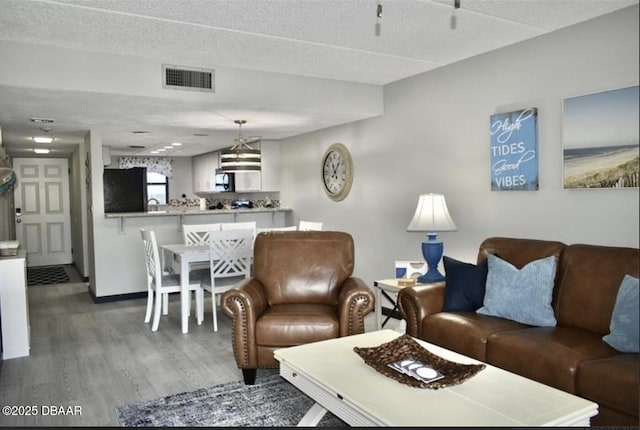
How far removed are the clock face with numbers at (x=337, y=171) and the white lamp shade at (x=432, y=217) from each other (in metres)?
1.77

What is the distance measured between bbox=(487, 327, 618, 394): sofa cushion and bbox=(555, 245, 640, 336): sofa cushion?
0.27 feet

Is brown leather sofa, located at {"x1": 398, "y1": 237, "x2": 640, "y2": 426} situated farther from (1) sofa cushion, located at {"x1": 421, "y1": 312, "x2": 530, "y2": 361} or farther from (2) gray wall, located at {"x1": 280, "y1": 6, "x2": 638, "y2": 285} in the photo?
(2) gray wall, located at {"x1": 280, "y1": 6, "x2": 638, "y2": 285}

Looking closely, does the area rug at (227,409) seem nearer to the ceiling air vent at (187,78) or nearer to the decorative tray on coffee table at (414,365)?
the decorative tray on coffee table at (414,365)

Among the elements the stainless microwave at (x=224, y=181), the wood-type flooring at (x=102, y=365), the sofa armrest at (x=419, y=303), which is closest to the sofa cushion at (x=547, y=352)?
the sofa armrest at (x=419, y=303)

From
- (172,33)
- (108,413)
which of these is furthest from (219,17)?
(108,413)

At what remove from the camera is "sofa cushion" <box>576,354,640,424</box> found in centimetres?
210

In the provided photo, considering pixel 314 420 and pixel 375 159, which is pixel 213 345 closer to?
pixel 314 420

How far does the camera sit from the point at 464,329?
9.62 feet

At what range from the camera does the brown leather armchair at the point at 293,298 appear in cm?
317

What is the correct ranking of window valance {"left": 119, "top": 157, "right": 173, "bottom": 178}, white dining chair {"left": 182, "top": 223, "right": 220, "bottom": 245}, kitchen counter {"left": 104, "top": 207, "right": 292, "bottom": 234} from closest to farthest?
white dining chair {"left": 182, "top": 223, "right": 220, "bottom": 245} → kitchen counter {"left": 104, "top": 207, "right": 292, "bottom": 234} → window valance {"left": 119, "top": 157, "right": 173, "bottom": 178}

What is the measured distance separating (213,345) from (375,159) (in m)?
2.42

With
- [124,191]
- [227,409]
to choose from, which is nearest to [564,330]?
[227,409]

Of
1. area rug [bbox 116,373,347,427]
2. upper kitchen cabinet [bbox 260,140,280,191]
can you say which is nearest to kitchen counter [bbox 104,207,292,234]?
upper kitchen cabinet [bbox 260,140,280,191]

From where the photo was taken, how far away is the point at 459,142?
414cm
